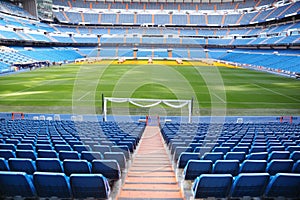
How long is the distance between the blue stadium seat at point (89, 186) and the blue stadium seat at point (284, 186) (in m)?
2.84

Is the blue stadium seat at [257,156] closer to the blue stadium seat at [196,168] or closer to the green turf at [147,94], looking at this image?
the blue stadium seat at [196,168]

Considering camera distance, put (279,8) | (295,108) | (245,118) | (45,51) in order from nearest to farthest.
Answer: (245,118), (295,108), (45,51), (279,8)

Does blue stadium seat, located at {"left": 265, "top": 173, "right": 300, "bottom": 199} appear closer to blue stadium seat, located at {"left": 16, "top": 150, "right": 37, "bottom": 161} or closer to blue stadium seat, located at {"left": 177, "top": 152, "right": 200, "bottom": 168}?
blue stadium seat, located at {"left": 177, "top": 152, "right": 200, "bottom": 168}

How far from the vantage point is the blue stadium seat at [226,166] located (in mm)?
4504

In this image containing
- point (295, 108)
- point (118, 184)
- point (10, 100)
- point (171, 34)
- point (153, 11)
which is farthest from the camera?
point (153, 11)

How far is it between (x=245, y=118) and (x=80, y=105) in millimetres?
13592

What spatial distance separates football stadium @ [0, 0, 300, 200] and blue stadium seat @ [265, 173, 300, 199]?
2 cm

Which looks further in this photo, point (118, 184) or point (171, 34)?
point (171, 34)

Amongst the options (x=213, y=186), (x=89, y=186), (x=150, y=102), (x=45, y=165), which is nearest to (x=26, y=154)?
(x=45, y=165)

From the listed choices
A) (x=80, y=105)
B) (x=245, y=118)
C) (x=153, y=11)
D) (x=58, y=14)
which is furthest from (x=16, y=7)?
(x=245, y=118)

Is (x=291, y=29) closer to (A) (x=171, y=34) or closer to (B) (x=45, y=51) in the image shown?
(A) (x=171, y=34)

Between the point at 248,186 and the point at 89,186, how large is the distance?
8.79 ft

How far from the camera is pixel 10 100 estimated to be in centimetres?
2173

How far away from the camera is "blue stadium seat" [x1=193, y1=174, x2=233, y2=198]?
3847 millimetres
